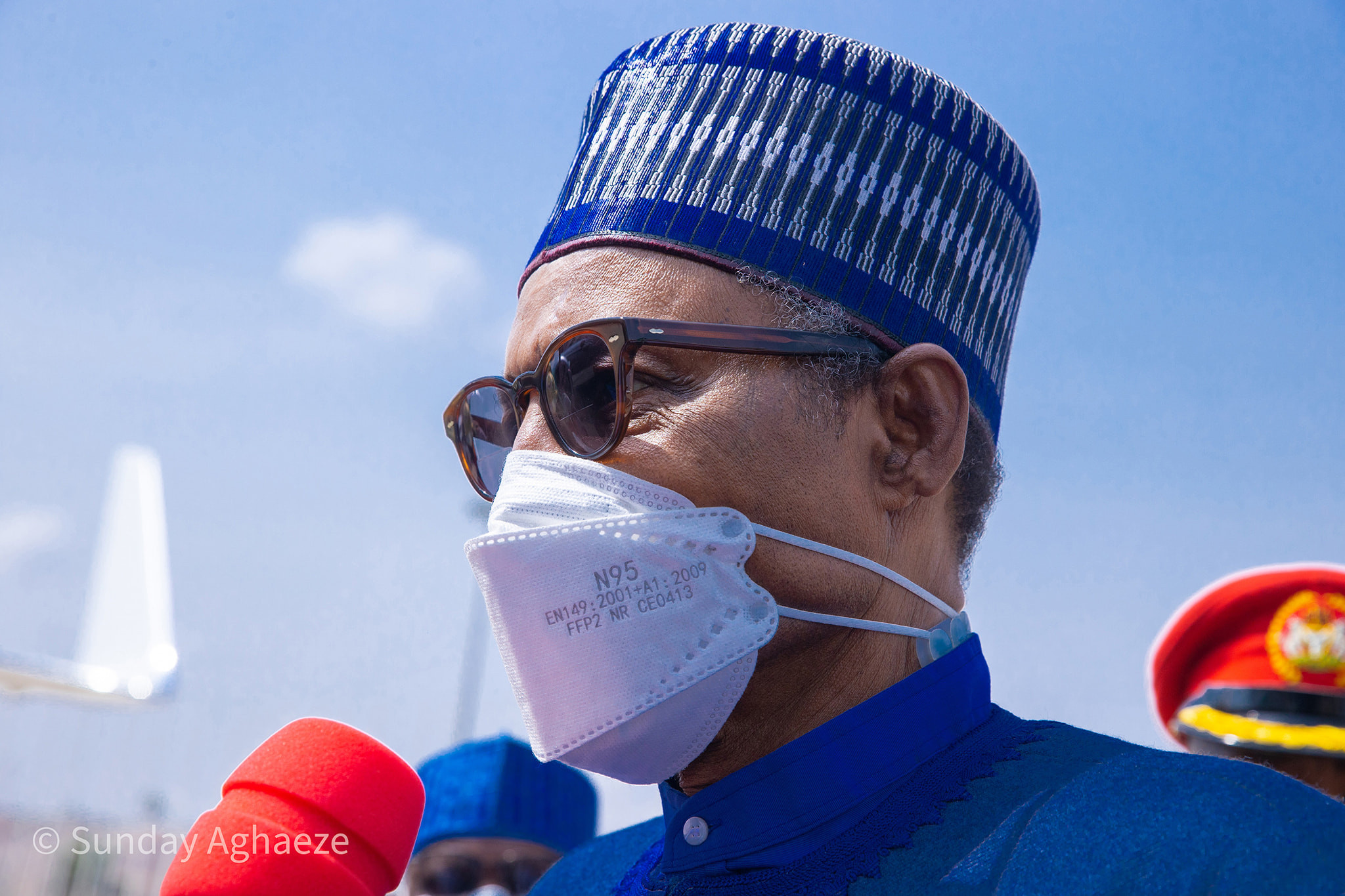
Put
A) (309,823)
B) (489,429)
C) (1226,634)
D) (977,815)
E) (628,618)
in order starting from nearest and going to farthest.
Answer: (309,823)
(977,815)
(628,618)
(489,429)
(1226,634)

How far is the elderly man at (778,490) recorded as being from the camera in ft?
7.50

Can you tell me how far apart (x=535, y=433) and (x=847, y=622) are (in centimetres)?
82

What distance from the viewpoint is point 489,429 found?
3027 mm

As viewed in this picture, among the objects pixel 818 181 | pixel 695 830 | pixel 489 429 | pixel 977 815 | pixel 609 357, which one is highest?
pixel 818 181

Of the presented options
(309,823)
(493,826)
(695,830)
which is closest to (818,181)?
(695,830)

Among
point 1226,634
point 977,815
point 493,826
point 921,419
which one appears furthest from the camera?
point 493,826

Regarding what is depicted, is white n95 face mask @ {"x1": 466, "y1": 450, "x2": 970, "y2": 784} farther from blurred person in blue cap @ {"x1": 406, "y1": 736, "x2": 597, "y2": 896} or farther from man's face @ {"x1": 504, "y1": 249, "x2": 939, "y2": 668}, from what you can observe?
blurred person in blue cap @ {"x1": 406, "y1": 736, "x2": 597, "y2": 896}

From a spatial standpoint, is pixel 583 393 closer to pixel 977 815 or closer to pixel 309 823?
pixel 309 823

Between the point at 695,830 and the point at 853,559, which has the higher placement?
the point at 853,559

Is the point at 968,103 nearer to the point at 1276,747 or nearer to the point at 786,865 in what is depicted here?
the point at 786,865

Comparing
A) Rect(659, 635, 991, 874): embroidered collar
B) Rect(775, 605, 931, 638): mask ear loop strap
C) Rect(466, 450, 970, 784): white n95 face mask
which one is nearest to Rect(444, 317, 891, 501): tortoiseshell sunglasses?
Rect(466, 450, 970, 784): white n95 face mask

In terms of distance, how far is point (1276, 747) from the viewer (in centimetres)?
489

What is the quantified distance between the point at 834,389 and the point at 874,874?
0.99m

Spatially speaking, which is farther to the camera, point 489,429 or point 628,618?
point 489,429
